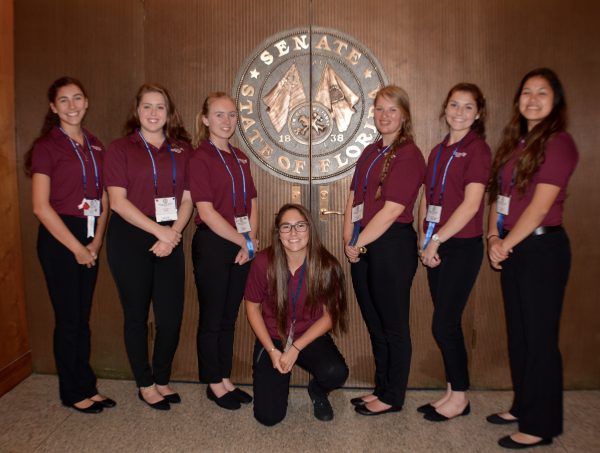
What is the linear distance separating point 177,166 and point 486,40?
74.7 inches

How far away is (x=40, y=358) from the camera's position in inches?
128

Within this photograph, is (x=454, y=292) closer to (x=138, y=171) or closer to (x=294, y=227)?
(x=294, y=227)

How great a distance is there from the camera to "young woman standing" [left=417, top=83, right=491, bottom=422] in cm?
244

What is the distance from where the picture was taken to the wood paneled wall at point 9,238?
299 cm

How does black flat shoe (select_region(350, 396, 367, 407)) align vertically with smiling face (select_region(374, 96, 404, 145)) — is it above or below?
below

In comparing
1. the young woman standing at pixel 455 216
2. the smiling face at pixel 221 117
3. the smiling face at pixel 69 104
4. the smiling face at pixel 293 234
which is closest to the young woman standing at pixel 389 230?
the young woman standing at pixel 455 216

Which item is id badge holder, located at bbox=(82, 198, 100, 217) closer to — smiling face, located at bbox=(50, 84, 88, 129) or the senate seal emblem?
smiling face, located at bbox=(50, 84, 88, 129)

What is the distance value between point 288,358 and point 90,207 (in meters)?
1.30

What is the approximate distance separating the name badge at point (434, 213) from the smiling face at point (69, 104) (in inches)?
74.6

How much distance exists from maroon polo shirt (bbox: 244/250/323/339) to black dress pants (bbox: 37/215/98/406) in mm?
897

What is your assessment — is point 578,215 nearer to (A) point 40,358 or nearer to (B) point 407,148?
(B) point 407,148

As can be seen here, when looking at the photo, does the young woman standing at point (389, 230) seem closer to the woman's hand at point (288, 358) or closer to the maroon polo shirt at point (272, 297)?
the maroon polo shirt at point (272, 297)

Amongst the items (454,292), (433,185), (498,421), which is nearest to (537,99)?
(433,185)

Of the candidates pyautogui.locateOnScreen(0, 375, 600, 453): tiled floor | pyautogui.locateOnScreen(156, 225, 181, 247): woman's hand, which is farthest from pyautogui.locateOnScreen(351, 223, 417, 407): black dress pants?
pyautogui.locateOnScreen(156, 225, 181, 247): woman's hand
